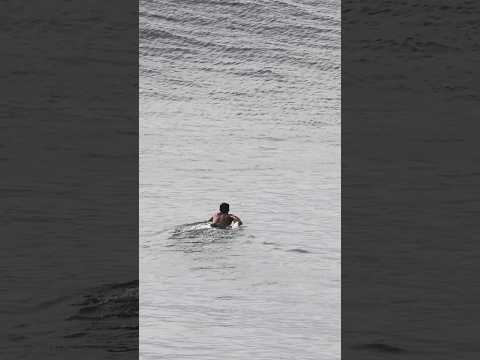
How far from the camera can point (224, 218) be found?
1039 inches

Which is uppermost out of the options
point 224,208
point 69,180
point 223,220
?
point 69,180

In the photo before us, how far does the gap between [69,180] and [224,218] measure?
5.95 meters

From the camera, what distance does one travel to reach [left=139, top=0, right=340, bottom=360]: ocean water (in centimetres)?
1906

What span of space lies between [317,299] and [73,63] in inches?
1087

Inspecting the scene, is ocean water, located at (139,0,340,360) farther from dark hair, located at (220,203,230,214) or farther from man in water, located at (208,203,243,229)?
dark hair, located at (220,203,230,214)

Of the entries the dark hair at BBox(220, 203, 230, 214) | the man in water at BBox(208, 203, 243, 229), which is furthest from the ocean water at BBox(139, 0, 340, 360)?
the dark hair at BBox(220, 203, 230, 214)

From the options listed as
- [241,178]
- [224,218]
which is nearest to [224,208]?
[224,218]

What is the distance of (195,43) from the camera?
47.7 m

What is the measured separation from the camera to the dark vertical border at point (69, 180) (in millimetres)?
19969
